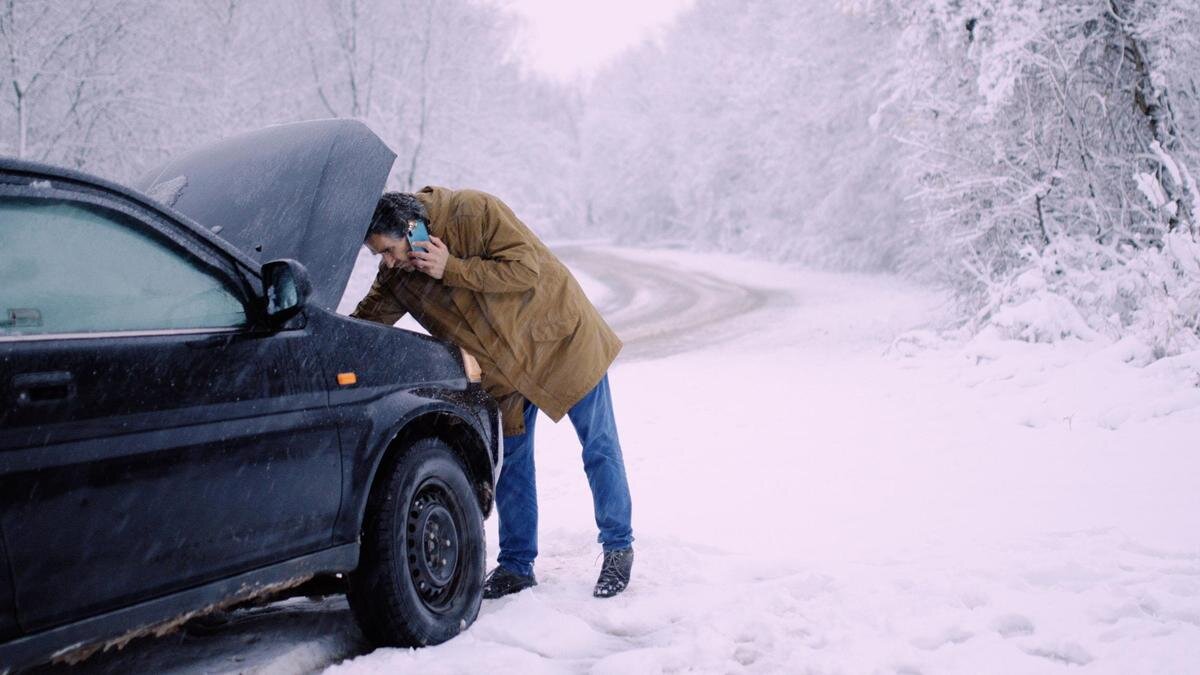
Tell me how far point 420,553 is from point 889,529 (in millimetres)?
2552

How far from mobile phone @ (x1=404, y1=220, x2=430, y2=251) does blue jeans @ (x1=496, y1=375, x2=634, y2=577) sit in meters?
0.95

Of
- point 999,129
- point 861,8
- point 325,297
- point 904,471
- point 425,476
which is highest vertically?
point 861,8

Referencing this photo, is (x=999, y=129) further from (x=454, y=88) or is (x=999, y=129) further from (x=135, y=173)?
(x=454, y=88)

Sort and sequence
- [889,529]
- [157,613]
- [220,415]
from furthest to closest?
1. [889,529]
2. [220,415]
3. [157,613]

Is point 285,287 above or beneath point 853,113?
beneath

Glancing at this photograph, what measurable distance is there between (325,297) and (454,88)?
821 inches

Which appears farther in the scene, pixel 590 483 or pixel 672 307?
pixel 672 307

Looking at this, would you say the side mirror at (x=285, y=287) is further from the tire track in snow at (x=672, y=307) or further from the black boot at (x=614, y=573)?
the tire track in snow at (x=672, y=307)

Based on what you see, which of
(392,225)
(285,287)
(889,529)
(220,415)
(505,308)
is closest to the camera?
(220,415)

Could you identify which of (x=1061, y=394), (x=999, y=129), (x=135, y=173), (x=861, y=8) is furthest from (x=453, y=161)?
(x=1061, y=394)

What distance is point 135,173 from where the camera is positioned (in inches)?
579

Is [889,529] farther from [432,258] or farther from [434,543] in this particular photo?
[432,258]

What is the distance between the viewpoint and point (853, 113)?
23719 millimetres

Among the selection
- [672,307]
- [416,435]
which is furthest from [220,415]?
[672,307]
